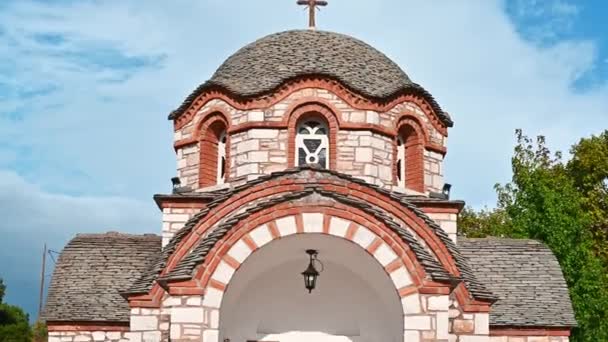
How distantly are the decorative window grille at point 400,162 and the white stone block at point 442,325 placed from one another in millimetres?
4442

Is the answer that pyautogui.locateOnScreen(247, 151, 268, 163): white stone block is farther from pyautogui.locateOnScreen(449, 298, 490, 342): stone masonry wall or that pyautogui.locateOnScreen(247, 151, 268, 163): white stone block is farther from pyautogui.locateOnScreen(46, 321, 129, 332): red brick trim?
pyautogui.locateOnScreen(449, 298, 490, 342): stone masonry wall

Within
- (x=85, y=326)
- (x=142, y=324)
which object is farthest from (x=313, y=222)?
(x=85, y=326)

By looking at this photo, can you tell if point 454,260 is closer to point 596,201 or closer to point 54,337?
point 54,337

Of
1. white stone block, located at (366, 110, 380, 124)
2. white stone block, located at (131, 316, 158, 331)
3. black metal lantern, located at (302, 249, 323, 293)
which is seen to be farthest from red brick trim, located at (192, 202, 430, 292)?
white stone block, located at (366, 110, 380, 124)

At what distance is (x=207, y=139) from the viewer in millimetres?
15625

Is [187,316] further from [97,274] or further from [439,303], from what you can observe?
[97,274]

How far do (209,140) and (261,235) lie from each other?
4494mm

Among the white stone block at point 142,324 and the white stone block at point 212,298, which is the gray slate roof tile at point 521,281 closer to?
the white stone block at point 212,298

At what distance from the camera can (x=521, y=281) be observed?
14945mm

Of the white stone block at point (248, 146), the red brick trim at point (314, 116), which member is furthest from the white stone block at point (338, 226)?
the white stone block at point (248, 146)

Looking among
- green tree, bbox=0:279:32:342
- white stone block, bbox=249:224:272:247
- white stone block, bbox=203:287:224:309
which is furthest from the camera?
green tree, bbox=0:279:32:342

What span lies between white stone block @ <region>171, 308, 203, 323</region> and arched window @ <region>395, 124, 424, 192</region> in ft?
17.9

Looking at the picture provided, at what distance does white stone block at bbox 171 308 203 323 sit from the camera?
1120 cm

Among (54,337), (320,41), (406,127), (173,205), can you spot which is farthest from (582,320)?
(54,337)
